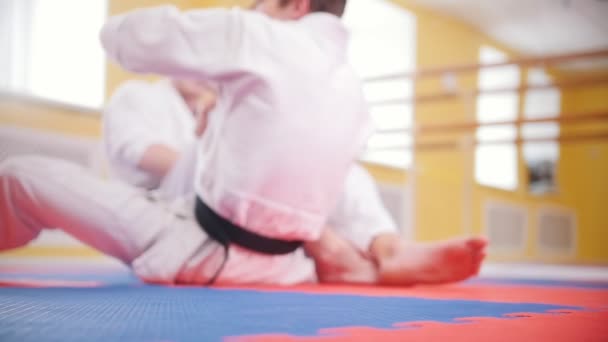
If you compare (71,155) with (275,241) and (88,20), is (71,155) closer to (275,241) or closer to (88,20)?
(88,20)

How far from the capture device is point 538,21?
560 cm

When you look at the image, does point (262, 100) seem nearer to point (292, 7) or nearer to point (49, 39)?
point (292, 7)

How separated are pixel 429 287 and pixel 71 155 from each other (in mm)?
1978

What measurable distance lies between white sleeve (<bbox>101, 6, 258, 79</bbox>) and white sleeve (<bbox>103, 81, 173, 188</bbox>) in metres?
0.39

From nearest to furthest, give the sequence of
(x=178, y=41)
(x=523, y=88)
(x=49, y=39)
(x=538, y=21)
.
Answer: (x=178, y=41)
(x=49, y=39)
(x=523, y=88)
(x=538, y=21)

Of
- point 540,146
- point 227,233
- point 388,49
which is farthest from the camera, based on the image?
point 540,146

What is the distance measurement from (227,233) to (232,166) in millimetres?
144

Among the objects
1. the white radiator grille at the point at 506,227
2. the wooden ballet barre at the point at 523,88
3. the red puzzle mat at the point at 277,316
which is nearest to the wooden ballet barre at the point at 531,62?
the wooden ballet barre at the point at 523,88

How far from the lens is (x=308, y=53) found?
1184 millimetres

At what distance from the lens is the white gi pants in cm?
112

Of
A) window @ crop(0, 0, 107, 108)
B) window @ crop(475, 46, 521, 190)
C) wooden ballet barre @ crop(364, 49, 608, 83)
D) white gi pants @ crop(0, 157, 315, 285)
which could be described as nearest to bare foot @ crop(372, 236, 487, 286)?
white gi pants @ crop(0, 157, 315, 285)

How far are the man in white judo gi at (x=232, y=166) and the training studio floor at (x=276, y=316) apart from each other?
4.5 inches

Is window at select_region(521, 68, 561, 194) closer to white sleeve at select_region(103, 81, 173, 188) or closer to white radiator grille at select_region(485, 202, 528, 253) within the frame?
white radiator grille at select_region(485, 202, 528, 253)

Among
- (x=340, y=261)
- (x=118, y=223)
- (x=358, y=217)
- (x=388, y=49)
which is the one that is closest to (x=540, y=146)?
(x=388, y=49)
